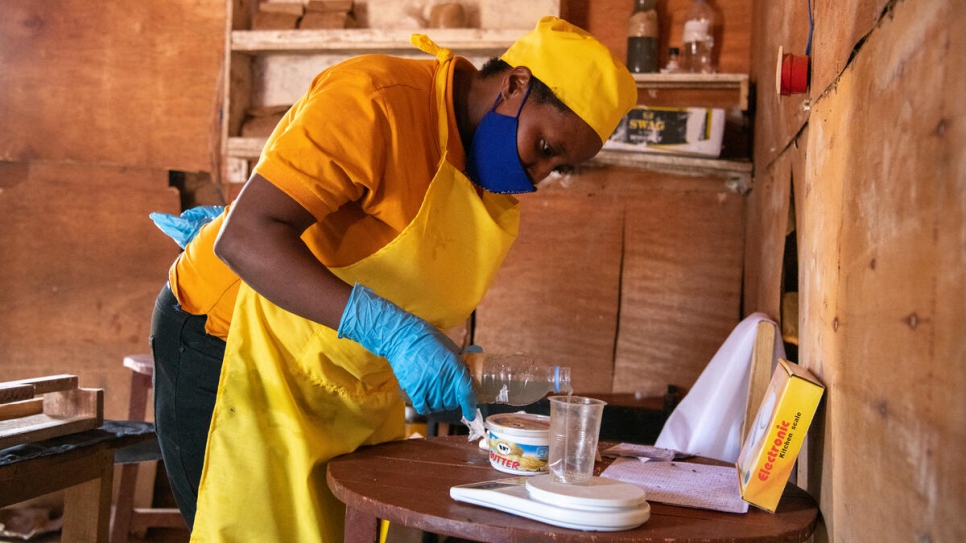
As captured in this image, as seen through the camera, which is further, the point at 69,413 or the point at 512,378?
the point at 69,413

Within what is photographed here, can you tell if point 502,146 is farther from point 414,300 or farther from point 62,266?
point 62,266

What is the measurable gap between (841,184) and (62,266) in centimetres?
352

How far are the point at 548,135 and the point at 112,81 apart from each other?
9.88 ft

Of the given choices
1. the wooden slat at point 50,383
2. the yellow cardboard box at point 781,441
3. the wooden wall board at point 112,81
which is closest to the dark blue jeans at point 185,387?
the wooden slat at point 50,383

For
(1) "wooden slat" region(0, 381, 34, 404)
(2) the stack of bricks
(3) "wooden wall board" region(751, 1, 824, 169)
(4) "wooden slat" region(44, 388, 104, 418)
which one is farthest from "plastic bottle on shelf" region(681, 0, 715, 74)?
(1) "wooden slat" region(0, 381, 34, 404)

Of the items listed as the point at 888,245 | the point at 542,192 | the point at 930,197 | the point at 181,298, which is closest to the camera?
the point at 930,197

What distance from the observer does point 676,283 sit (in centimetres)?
323

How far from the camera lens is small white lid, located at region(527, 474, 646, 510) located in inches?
44.5

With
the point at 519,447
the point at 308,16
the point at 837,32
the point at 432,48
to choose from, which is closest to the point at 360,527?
the point at 519,447

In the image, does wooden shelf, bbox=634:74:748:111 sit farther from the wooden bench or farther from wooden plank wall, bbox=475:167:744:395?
the wooden bench

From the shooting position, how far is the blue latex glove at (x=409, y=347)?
53.1 inches

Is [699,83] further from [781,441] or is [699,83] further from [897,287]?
[897,287]

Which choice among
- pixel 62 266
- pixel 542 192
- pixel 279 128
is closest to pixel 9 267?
pixel 62 266

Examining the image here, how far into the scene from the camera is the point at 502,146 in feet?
5.24
